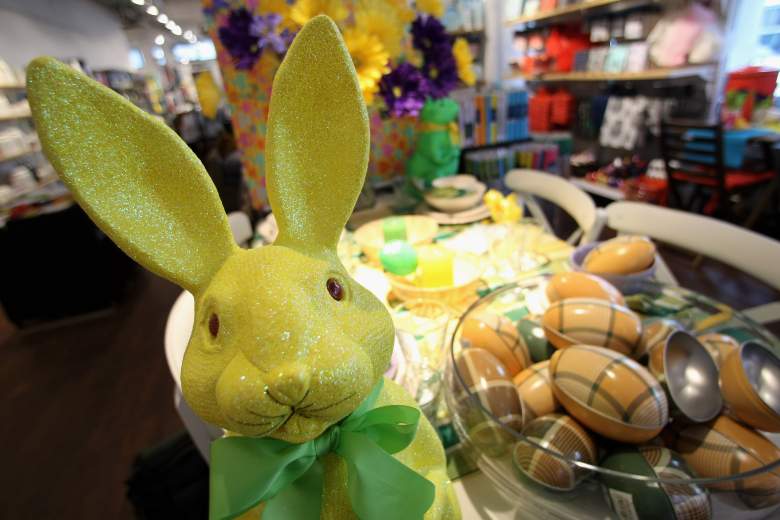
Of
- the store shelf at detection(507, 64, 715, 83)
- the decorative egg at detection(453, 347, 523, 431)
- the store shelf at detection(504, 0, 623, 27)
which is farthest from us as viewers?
the store shelf at detection(504, 0, 623, 27)

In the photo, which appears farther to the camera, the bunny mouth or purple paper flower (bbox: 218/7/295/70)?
purple paper flower (bbox: 218/7/295/70)

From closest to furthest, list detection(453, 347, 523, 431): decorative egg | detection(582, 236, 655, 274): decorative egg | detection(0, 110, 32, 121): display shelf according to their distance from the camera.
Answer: detection(453, 347, 523, 431): decorative egg
detection(582, 236, 655, 274): decorative egg
detection(0, 110, 32, 121): display shelf

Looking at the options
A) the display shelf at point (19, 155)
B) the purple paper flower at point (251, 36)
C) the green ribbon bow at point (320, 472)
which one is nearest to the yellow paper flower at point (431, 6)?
the purple paper flower at point (251, 36)

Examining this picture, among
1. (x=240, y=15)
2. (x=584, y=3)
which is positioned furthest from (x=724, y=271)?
(x=240, y=15)

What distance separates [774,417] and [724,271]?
2613mm

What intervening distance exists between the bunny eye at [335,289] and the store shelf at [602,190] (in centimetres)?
359

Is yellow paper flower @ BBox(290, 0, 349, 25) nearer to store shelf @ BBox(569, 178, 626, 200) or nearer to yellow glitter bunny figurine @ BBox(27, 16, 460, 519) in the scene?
yellow glitter bunny figurine @ BBox(27, 16, 460, 519)

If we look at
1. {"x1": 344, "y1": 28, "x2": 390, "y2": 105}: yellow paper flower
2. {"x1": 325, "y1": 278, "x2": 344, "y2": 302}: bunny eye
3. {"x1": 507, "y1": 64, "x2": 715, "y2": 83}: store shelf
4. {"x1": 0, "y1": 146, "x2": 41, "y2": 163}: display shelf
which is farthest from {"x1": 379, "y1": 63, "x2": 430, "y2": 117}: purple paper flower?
{"x1": 0, "y1": 146, "x2": 41, "y2": 163}: display shelf

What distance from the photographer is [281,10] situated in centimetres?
118

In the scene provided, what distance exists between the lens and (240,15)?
1.13 m

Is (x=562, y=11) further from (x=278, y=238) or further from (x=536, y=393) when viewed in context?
(x=278, y=238)

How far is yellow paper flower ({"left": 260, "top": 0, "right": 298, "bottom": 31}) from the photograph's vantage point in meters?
1.14

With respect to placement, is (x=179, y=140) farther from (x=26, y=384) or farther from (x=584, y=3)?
(x=584, y=3)

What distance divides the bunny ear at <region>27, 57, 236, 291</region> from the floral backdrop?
78 centimetres
